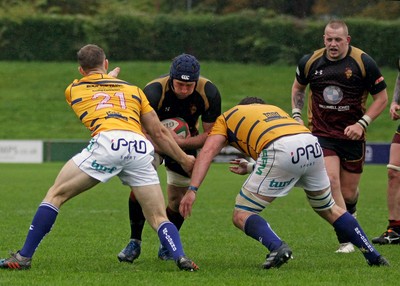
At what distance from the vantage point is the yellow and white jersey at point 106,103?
762 cm

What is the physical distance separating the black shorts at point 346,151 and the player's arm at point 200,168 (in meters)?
1.90

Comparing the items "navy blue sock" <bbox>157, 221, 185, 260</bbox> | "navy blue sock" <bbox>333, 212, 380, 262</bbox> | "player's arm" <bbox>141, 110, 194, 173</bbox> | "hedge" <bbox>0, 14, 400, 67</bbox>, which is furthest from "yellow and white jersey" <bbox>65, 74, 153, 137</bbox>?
"hedge" <bbox>0, 14, 400, 67</bbox>

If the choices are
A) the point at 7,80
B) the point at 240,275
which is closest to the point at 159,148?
the point at 240,275

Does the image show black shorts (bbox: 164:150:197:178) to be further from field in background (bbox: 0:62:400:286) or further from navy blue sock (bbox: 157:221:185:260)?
navy blue sock (bbox: 157:221:185:260)

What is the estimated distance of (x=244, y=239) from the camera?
34.4ft

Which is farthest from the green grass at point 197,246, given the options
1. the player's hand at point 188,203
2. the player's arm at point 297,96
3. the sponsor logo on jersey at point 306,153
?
the player's arm at point 297,96

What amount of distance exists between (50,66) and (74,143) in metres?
14.2

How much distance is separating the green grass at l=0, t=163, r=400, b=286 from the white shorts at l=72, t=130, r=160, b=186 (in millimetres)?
778

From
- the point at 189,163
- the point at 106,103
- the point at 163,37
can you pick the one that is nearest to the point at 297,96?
the point at 189,163

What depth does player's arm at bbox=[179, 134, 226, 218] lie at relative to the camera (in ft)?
25.9

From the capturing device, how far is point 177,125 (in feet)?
29.2

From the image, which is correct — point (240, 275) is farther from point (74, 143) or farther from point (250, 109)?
point (74, 143)

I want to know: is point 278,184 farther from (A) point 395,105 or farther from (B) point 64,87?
(B) point 64,87

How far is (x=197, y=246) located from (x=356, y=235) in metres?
2.27
